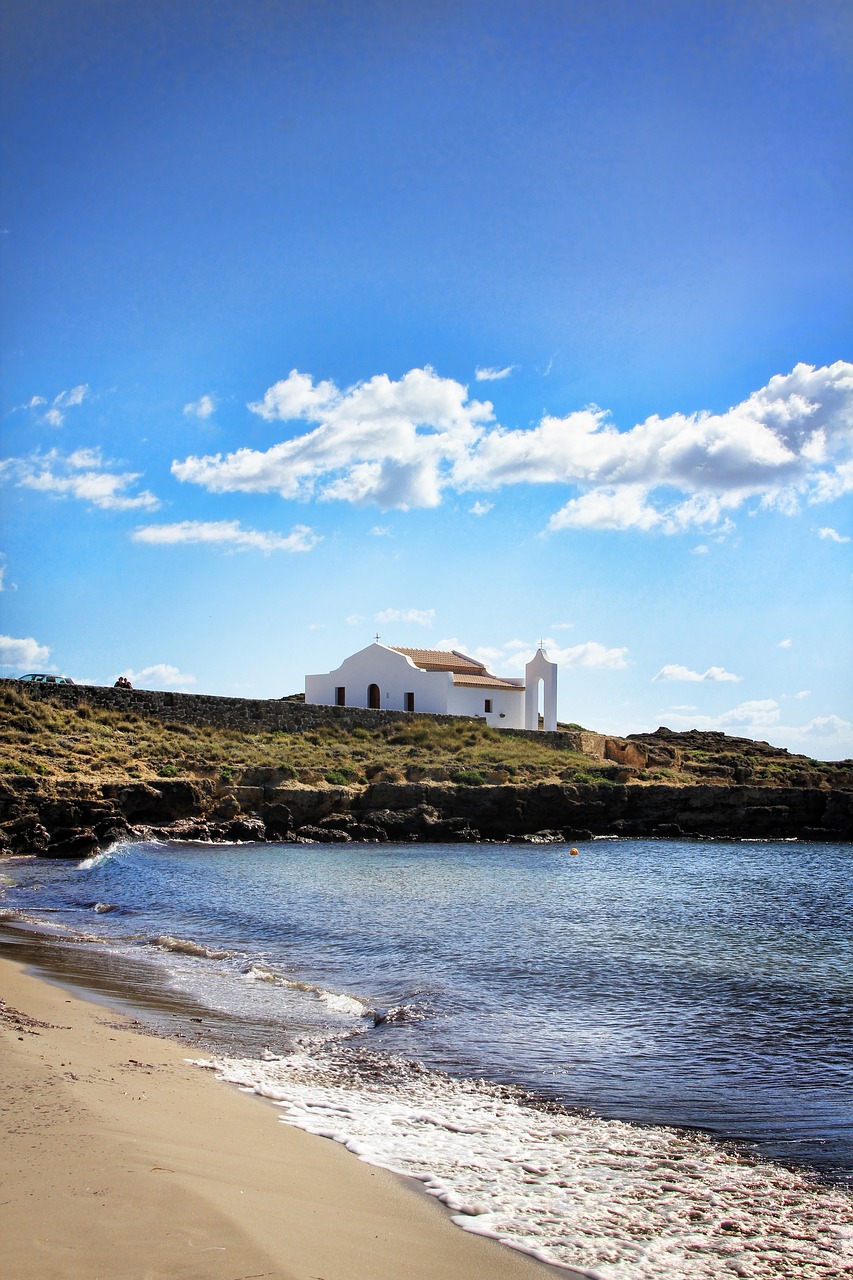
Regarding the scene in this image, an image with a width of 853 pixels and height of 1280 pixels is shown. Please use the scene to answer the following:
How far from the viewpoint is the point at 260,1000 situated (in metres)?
10.2

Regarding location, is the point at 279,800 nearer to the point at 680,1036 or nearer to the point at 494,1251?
the point at 680,1036

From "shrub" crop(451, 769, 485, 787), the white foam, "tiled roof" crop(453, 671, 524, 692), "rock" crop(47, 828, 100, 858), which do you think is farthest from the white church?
the white foam

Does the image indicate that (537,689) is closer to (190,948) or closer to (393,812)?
(393,812)

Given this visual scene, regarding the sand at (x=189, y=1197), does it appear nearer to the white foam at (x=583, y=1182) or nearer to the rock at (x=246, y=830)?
the white foam at (x=583, y=1182)

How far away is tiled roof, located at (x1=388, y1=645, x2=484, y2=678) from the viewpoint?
59656mm

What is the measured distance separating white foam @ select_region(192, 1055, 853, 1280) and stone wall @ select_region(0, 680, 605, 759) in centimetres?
3416

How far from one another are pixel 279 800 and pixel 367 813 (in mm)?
2996

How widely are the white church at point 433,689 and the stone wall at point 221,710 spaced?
264 centimetres

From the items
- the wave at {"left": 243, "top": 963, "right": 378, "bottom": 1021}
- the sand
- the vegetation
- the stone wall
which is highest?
the stone wall

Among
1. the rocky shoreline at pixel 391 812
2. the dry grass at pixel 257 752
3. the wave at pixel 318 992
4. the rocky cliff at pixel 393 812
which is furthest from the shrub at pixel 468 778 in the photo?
the wave at pixel 318 992

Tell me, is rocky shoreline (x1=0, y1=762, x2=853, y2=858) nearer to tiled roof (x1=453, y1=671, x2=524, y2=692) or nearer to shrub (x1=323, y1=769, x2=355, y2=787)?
shrub (x1=323, y1=769, x2=355, y2=787)

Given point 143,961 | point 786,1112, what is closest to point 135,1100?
point 786,1112

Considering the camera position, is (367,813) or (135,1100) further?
(367,813)

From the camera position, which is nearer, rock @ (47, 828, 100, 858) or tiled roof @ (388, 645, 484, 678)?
rock @ (47, 828, 100, 858)
